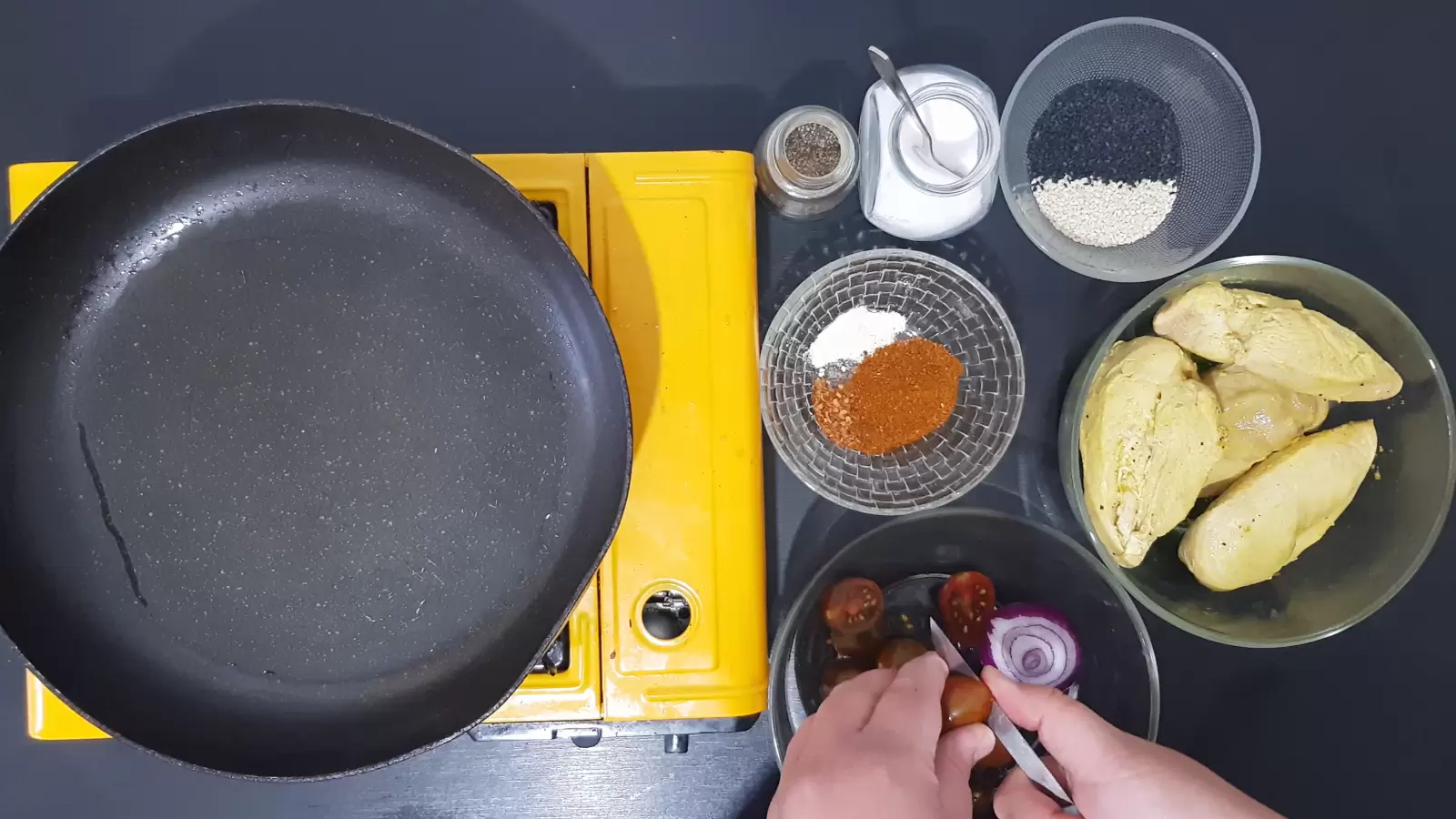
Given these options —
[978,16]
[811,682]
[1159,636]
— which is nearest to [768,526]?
[811,682]

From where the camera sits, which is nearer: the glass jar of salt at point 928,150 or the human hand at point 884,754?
the human hand at point 884,754

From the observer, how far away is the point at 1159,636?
822 mm

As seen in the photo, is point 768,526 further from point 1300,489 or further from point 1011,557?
point 1300,489

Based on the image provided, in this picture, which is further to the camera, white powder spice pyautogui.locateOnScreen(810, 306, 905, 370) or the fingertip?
white powder spice pyautogui.locateOnScreen(810, 306, 905, 370)

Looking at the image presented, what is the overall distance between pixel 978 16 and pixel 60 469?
0.87 meters

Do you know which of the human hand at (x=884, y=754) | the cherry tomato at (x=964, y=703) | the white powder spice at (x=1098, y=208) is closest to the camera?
the human hand at (x=884, y=754)

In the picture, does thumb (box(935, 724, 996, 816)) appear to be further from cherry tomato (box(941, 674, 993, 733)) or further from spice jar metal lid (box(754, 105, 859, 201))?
spice jar metal lid (box(754, 105, 859, 201))

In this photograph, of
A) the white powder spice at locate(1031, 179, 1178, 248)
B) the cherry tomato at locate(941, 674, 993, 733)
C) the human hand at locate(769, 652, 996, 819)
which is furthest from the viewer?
the white powder spice at locate(1031, 179, 1178, 248)

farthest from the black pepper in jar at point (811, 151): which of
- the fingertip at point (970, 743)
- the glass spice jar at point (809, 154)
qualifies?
the fingertip at point (970, 743)

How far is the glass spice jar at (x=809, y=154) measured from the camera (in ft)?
2.43

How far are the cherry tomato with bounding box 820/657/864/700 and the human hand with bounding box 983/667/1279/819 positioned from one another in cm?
11

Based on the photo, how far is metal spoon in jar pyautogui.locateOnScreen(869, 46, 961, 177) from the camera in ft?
2.36

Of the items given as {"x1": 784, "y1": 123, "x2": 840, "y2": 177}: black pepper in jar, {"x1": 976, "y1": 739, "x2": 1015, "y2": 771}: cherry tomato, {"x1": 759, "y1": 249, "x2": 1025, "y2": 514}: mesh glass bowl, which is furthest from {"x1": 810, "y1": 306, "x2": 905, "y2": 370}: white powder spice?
{"x1": 976, "y1": 739, "x2": 1015, "y2": 771}: cherry tomato

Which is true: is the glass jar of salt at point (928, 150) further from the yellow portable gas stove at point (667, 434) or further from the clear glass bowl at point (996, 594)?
the clear glass bowl at point (996, 594)
